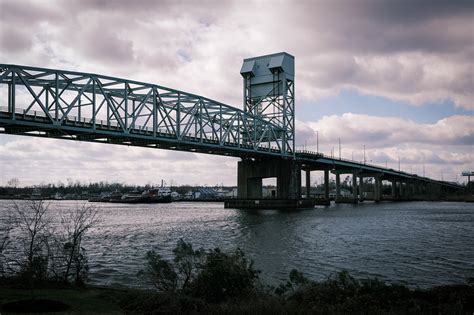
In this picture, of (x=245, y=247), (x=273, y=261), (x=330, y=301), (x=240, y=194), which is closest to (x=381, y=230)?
(x=245, y=247)

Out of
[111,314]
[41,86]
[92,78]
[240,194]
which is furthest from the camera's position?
[240,194]

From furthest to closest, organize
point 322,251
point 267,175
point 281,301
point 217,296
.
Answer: point 267,175 → point 322,251 → point 217,296 → point 281,301

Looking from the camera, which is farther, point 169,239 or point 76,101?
point 76,101

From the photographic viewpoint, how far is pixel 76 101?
58.7 meters

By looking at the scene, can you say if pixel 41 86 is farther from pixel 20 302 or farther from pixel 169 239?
pixel 20 302

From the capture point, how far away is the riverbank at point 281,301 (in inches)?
501

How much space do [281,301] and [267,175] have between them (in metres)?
94.5

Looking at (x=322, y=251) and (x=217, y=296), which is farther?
(x=322, y=251)

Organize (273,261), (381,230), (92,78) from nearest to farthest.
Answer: (273,261) < (381,230) < (92,78)

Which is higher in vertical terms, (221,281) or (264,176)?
(264,176)

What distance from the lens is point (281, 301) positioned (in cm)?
1448

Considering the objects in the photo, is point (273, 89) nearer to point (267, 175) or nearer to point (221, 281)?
point (267, 175)

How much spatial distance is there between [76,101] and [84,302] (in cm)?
4857

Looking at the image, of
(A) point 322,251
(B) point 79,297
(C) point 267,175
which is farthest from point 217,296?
(C) point 267,175
